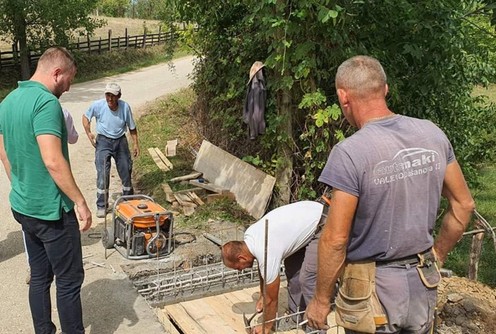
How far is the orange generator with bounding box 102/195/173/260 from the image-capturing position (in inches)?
235

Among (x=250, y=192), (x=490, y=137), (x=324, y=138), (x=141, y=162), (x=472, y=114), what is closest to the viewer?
(x=324, y=138)

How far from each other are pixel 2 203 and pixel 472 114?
769cm

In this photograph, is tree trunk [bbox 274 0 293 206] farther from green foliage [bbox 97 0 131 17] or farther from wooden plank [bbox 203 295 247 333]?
green foliage [bbox 97 0 131 17]

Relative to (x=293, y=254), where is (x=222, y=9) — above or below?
above

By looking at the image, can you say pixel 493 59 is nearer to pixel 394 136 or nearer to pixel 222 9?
pixel 222 9

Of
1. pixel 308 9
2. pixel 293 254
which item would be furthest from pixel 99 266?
pixel 308 9

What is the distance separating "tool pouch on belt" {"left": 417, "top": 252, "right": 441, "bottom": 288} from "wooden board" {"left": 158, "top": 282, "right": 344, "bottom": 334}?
2055 mm

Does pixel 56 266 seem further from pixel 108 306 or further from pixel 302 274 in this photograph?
pixel 302 274

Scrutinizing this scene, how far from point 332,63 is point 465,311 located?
136 inches

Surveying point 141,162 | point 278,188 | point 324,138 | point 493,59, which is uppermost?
point 493,59

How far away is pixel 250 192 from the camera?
326 inches

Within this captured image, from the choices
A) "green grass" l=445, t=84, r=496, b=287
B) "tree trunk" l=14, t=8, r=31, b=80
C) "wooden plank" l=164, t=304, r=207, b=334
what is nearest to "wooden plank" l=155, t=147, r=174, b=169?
"green grass" l=445, t=84, r=496, b=287

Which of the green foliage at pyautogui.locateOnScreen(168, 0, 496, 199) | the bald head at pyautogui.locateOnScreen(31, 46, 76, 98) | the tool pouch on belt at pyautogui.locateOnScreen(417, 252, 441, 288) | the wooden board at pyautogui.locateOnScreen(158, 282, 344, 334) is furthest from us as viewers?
the green foliage at pyautogui.locateOnScreen(168, 0, 496, 199)

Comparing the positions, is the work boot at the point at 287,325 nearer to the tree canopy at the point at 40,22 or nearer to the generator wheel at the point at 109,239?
the generator wheel at the point at 109,239
